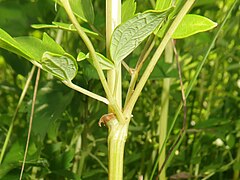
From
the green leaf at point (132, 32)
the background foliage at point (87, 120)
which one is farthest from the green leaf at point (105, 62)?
the background foliage at point (87, 120)

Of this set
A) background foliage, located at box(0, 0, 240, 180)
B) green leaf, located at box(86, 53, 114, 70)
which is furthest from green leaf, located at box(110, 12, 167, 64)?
background foliage, located at box(0, 0, 240, 180)

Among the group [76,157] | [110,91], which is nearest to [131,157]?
[76,157]

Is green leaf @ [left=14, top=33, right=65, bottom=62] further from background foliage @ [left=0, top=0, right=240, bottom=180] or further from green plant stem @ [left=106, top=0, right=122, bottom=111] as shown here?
background foliage @ [left=0, top=0, right=240, bottom=180]

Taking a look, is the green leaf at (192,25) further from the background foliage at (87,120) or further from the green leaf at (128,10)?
the background foliage at (87,120)

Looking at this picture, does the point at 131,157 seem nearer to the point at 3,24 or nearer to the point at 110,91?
the point at 3,24

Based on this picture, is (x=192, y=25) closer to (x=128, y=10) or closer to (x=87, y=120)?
(x=128, y=10)

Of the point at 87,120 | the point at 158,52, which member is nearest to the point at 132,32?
the point at 158,52
